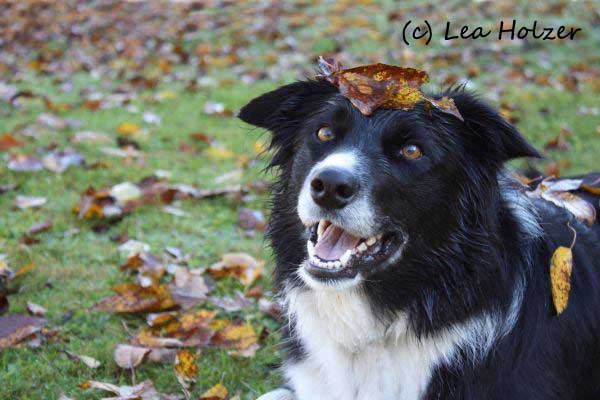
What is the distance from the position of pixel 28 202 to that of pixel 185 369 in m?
2.45

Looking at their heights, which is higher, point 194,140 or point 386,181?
point 386,181

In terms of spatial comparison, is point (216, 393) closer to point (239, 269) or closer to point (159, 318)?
point (159, 318)

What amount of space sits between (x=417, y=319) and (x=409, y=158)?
0.65 m

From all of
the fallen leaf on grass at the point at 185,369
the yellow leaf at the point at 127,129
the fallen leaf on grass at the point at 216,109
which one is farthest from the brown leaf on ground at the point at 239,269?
the fallen leaf on grass at the point at 216,109

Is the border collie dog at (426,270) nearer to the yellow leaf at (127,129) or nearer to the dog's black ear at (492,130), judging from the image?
the dog's black ear at (492,130)

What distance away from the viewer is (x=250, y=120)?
3.19 metres

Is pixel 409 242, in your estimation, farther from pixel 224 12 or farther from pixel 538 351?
pixel 224 12

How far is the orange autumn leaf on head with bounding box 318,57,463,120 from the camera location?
2.85 meters

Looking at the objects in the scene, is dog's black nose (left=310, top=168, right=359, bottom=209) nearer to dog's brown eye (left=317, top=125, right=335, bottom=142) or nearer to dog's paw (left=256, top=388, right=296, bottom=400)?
dog's brown eye (left=317, top=125, right=335, bottom=142)

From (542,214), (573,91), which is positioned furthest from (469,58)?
(542,214)

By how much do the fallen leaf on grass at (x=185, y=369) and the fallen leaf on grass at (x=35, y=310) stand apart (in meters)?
0.93

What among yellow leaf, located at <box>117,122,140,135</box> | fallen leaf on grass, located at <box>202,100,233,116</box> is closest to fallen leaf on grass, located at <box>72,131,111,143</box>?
yellow leaf, located at <box>117,122,140,135</box>

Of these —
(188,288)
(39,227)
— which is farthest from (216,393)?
(39,227)

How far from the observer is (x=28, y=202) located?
16.9 feet
